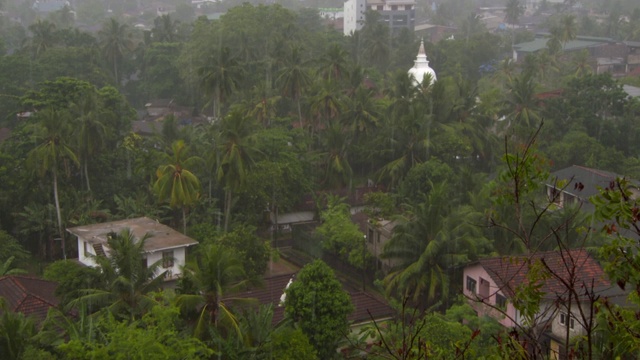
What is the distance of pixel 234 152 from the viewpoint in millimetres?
24219

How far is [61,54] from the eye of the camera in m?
43.3

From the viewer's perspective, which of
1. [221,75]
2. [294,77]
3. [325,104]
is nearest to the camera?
[221,75]

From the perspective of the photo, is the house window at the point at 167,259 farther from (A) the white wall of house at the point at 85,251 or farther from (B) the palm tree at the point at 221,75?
(B) the palm tree at the point at 221,75

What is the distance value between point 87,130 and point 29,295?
364 inches

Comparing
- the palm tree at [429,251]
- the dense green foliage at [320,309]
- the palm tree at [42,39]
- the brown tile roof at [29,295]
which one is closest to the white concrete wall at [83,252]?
the brown tile roof at [29,295]

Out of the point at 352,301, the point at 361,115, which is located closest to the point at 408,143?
the point at 361,115

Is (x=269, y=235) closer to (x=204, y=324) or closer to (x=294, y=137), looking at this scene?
(x=294, y=137)

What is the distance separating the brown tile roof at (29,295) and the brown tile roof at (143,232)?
Answer: 3.01 m

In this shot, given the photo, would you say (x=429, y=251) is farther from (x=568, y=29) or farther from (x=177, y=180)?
(x=568, y=29)

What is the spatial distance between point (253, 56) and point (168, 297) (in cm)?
A: 2862

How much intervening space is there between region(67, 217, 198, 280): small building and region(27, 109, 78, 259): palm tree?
182cm

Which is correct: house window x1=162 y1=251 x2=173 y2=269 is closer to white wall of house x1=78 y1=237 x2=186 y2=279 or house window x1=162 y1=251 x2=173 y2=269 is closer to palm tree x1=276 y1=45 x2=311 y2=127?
white wall of house x1=78 y1=237 x2=186 y2=279

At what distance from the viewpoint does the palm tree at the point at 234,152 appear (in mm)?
24219

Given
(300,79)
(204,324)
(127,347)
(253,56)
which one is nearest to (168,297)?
(204,324)
